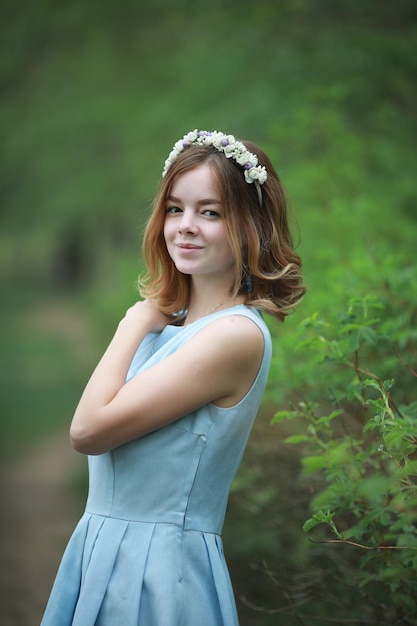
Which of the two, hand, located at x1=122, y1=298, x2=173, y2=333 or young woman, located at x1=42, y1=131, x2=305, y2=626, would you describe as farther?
hand, located at x1=122, y1=298, x2=173, y2=333

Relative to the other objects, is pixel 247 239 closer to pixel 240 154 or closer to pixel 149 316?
pixel 240 154

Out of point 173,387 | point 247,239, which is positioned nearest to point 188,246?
point 247,239

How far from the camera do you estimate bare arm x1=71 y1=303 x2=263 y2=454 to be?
2.14m

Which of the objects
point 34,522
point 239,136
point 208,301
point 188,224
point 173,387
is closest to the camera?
point 173,387

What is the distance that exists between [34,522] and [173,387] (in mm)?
4554

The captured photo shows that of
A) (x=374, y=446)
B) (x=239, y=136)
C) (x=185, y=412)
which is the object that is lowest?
(x=374, y=446)

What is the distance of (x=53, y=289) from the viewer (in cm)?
2845

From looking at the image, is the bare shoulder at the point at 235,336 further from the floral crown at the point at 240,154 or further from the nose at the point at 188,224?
the floral crown at the point at 240,154

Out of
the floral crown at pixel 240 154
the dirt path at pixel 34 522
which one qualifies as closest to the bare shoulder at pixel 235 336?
the floral crown at pixel 240 154

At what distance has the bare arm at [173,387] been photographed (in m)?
2.14

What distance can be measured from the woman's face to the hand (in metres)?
0.21

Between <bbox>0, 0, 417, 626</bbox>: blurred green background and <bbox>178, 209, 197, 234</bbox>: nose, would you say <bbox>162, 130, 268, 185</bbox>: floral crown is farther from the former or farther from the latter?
<bbox>0, 0, 417, 626</bbox>: blurred green background

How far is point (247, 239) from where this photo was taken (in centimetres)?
238

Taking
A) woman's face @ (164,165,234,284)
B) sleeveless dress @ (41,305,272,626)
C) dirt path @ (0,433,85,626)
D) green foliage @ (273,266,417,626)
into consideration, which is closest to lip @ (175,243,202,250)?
woman's face @ (164,165,234,284)
